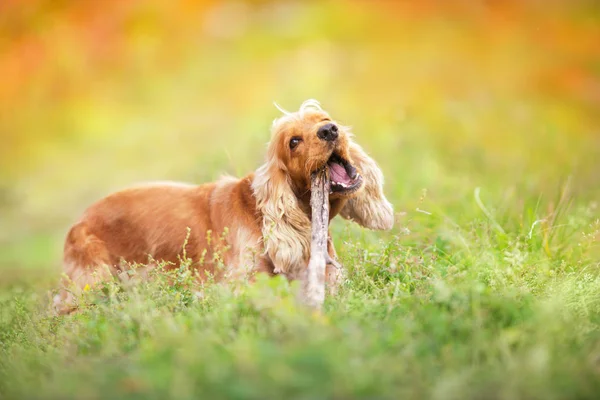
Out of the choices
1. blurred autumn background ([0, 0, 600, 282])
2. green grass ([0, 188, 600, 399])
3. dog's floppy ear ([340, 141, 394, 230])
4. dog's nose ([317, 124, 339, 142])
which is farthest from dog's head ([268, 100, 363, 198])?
blurred autumn background ([0, 0, 600, 282])

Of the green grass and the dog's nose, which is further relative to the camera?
the dog's nose

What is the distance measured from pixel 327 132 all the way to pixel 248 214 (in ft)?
2.47

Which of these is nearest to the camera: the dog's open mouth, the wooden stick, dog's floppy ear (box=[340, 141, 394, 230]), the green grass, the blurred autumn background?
the green grass

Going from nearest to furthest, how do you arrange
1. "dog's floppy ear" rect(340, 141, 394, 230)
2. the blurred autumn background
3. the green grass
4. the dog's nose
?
the green grass → the dog's nose → "dog's floppy ear" rect(340, 141, 394, 230) → the blurred autumn background

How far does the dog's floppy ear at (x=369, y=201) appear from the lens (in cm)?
445

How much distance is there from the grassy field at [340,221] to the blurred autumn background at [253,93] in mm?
35

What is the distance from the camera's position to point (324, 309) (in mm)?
3469

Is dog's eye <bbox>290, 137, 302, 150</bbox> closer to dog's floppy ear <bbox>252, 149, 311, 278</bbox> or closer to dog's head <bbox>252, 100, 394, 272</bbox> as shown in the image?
dog's head <bbox>252, 100, 394, 272</bbox>

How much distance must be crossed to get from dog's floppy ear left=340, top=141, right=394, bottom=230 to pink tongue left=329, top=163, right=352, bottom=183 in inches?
11.3

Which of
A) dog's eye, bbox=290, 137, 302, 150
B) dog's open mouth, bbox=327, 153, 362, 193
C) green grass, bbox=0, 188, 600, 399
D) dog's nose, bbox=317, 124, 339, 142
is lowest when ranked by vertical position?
green grass, bbox=0, 188, 600, 399

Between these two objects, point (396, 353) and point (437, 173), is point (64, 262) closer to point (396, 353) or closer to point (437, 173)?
point (396, 353)

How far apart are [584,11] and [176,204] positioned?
782 centimetres

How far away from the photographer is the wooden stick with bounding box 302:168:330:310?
3.59 m

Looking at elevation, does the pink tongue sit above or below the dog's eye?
below
